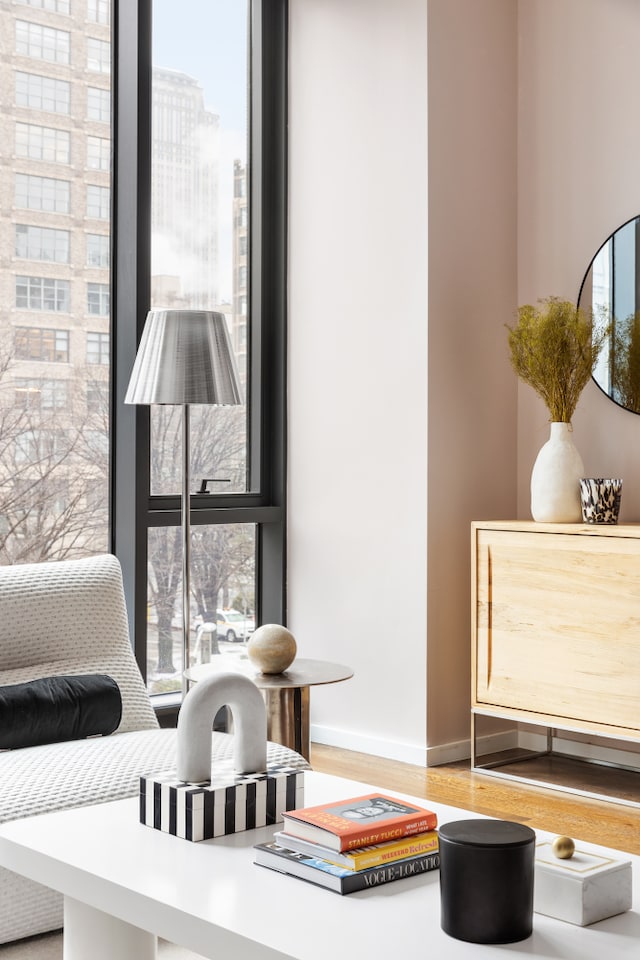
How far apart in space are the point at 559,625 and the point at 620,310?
1136 millimetres

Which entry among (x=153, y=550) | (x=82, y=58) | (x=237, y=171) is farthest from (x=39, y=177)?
(x=153, y=550)

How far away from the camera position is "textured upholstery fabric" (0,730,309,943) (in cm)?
224

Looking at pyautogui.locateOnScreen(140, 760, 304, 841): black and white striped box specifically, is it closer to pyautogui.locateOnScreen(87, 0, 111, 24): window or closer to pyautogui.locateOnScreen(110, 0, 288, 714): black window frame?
pyautogui.locateOnScreen(110, 0, 288, 714): black window frame

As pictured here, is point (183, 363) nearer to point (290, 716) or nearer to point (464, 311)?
point (290, 716)

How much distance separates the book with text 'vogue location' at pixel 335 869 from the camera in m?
1.56

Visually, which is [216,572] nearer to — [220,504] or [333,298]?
[220,504]

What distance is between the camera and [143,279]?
13.0 ft

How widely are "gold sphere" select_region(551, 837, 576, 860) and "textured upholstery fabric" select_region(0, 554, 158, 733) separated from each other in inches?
62.3

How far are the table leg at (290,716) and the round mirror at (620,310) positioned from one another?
5.50 ft

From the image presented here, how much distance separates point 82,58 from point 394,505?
191 cm

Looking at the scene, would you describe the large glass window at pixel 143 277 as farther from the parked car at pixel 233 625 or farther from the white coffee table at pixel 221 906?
the white coffee table at pixel 221 906

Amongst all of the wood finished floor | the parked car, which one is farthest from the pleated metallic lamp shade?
the wood finished floor

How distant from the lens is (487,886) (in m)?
1.37

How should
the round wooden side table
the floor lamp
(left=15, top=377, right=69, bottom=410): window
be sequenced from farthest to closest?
(left=15, top=377, right=69, bottom=410): window → the floor lamp → the round wooden side table
